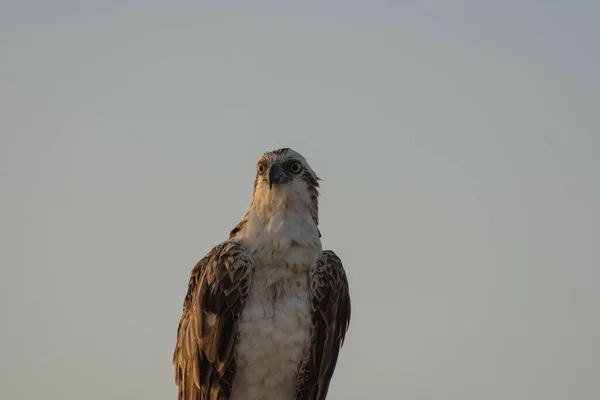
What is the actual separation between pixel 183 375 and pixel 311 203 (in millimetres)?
2494

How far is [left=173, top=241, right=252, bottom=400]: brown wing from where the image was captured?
26.9ft

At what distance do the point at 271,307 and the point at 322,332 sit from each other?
2.16 feet

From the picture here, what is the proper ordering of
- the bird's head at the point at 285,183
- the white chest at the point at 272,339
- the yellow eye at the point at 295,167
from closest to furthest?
the white chest at the point at 272,339, the bird's head at the point at 285,183, the yellow eye at the point at 295,167

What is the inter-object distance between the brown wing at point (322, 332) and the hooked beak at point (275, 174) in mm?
1045

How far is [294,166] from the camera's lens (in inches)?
340

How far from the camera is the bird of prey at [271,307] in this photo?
8.20 metres

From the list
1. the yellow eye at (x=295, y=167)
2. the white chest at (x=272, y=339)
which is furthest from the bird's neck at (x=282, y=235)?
the yellow eye at (x=295, y=167)

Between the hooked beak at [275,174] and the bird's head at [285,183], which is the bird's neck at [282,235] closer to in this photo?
the bird's head at [285,183]

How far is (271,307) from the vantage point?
826 centimetres

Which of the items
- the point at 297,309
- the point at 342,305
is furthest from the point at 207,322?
the point at 342,305

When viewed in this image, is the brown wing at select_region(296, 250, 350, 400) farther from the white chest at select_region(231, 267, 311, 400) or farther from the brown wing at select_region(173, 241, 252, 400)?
the brown wing at select_region(173, 241, 252, 400)

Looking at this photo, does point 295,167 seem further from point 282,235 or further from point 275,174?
point 282,235

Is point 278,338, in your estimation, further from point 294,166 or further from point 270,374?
point 294,166

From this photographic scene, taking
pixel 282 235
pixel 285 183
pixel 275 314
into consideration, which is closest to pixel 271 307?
pixel 275 314
